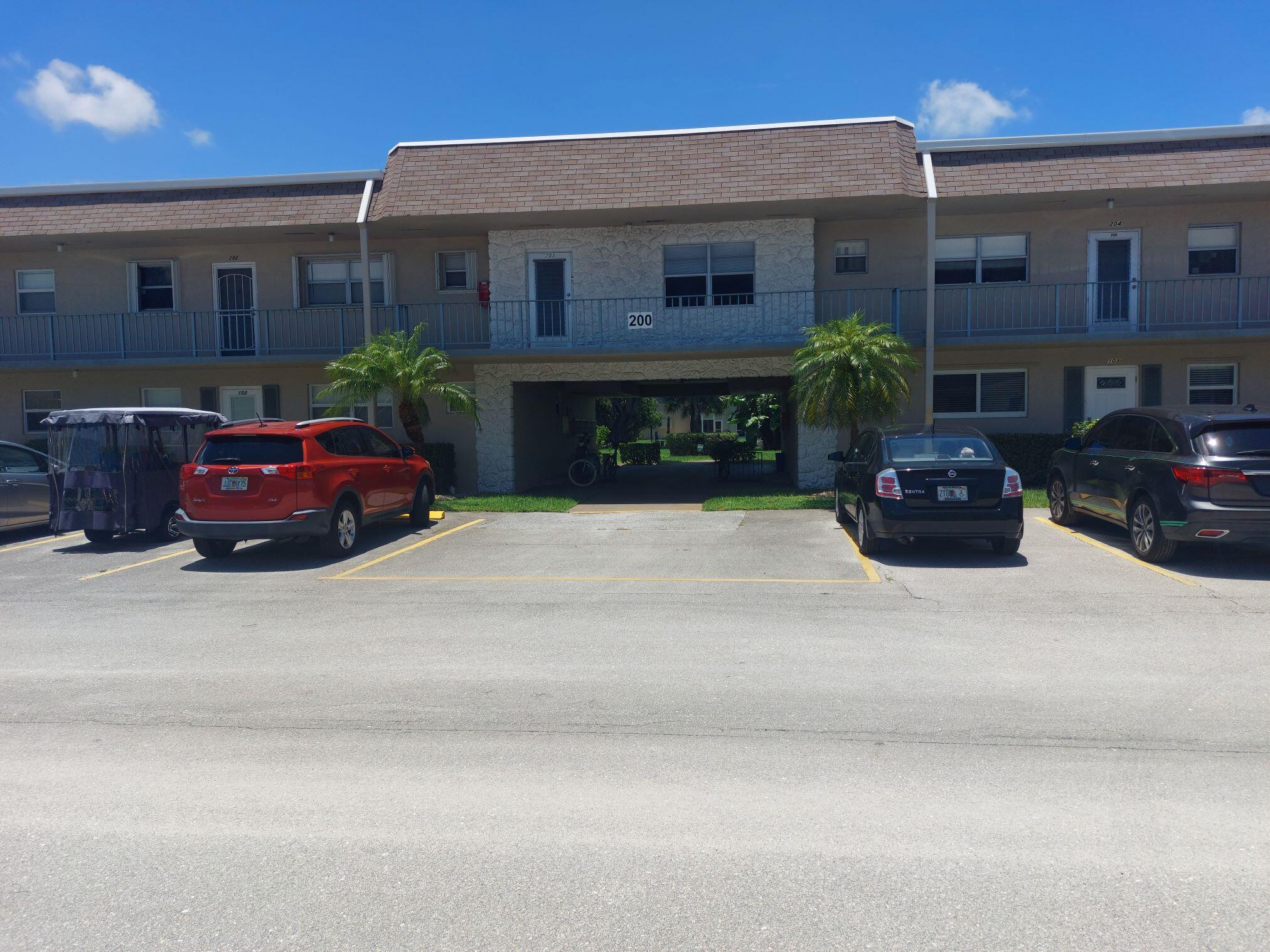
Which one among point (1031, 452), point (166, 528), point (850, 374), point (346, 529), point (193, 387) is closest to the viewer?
point (346, 529)

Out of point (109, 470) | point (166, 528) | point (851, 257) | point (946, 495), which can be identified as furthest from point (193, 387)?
point (946, 495)

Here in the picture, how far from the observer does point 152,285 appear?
2178 cm

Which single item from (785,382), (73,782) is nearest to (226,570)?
(73,782)

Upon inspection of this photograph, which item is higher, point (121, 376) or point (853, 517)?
point (121, 376)

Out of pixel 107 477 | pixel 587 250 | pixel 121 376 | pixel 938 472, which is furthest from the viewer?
pixel 121 376

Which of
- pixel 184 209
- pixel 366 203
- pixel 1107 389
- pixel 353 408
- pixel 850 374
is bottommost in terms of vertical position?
pixel 353 408

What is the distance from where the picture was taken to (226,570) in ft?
37.5

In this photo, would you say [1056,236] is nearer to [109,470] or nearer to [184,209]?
[109,470]

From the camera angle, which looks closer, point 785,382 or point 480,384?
point 480,384

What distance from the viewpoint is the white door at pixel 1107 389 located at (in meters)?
19.2

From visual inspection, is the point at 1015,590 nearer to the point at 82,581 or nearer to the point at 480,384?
the point at 82,581

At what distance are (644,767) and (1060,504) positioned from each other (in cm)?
1078

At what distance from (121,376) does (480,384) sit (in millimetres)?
8511

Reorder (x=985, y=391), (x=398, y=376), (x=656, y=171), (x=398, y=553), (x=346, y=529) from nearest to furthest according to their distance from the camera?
(x=346, y=529)
(x=398, y=553)
(x=398, y=376)
(x=656, y=171)
(x=985, y=391)
